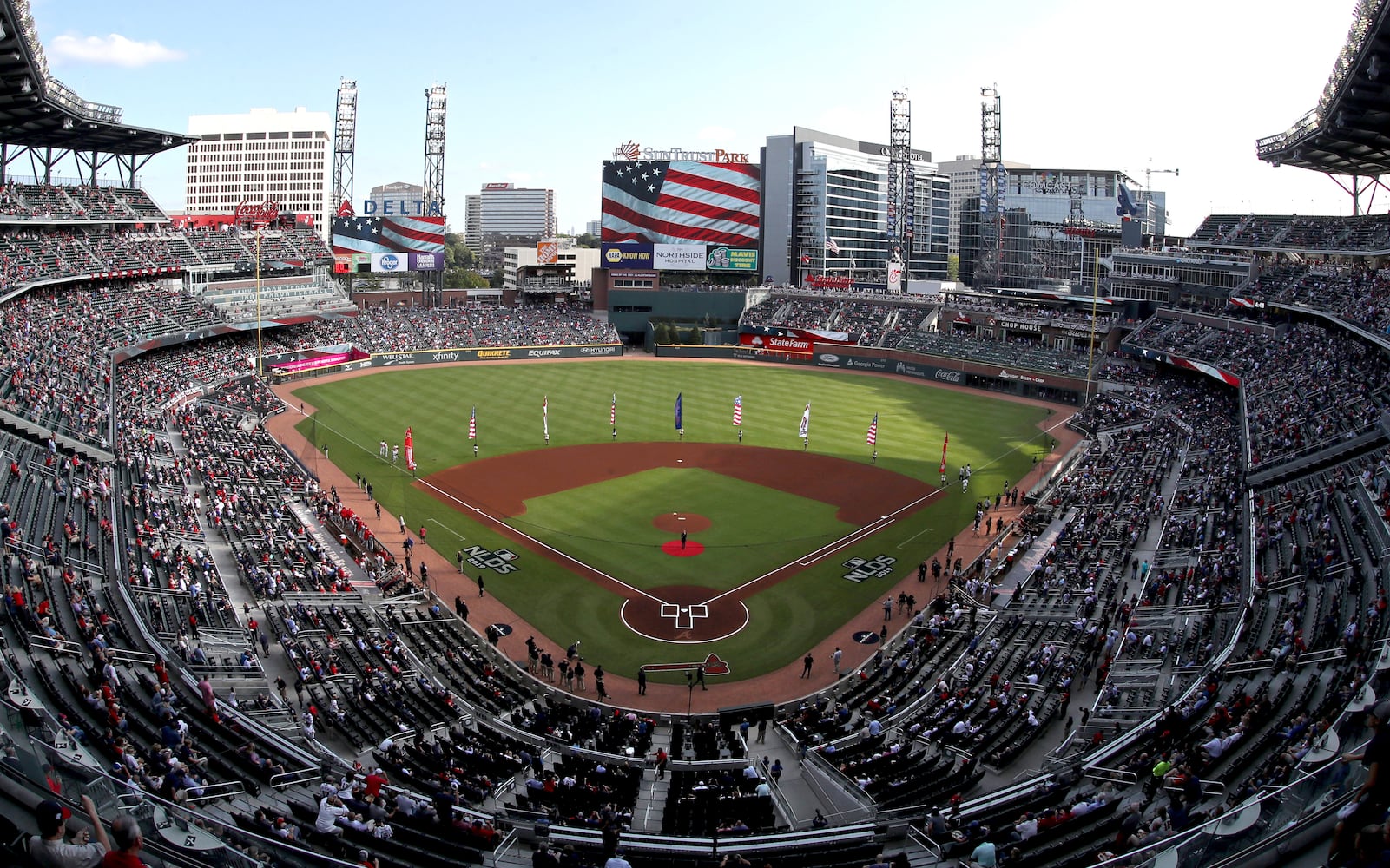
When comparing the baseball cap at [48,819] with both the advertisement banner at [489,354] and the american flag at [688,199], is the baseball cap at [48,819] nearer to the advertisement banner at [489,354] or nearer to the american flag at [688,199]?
the advertisement banner at [489,354]

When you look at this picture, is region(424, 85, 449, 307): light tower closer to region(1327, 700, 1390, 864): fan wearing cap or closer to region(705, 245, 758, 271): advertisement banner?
region(705, 245, 758, 271): advertisement banner

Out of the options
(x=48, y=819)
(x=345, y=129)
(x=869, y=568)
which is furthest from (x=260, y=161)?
(x=48, y=819)

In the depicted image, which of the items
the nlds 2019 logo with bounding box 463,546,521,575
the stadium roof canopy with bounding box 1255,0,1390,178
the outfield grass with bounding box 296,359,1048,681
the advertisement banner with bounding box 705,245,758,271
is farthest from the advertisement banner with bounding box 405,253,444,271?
the stadium roof canopy with bounding box 1255,0,1390,178

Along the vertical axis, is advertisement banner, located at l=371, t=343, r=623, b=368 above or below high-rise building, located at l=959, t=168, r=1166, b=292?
below

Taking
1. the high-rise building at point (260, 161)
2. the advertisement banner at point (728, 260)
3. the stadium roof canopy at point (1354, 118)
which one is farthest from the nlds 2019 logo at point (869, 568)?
the high-rise building at point (260, 161)

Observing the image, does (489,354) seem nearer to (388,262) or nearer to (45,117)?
(388,262)

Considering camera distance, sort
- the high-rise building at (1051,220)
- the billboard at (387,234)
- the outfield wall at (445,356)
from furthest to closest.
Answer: the high-rise building at (1051,220)
the billboard at (387,234)
the outfield wall at (445,356)

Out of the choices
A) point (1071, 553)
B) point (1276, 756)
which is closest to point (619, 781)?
point (1276, 756)
